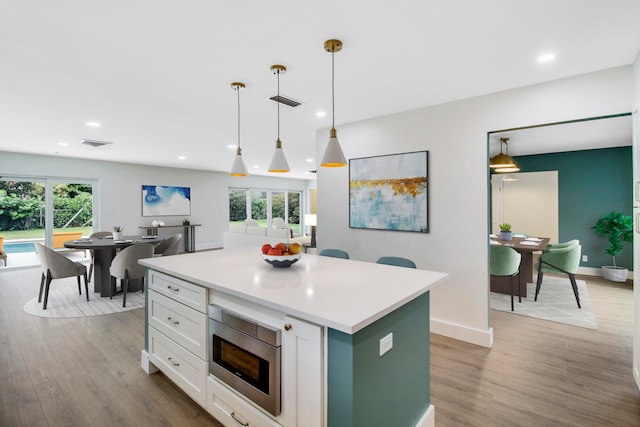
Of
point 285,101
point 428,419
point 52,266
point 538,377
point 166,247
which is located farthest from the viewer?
point 166,247

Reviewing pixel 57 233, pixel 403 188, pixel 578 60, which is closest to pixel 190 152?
pixel 57 233

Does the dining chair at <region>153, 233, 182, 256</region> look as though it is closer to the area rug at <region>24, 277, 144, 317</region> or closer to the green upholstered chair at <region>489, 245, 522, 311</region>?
the area rug at <region>24, 277, 144, 317</region>

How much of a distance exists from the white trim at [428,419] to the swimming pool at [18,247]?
8299mm

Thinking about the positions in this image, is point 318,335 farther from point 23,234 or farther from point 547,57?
point 23,234

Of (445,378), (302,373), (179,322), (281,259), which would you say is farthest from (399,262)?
(179,322)

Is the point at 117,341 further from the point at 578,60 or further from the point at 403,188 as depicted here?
the point at 578,60

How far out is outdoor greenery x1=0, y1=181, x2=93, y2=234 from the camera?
20.5 feet

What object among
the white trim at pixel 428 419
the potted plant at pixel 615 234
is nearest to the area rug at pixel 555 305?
the potted plant at pixel 615 234

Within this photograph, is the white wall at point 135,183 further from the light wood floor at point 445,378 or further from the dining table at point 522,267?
the dining table at point 522,267

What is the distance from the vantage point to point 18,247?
21.4 feet

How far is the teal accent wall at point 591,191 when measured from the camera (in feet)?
17.1

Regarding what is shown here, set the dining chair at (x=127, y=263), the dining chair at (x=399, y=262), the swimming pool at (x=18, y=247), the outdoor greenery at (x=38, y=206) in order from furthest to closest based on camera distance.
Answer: the swimming pool at (x=18, y=247) < the outdoor greenery at (x=38, y=206) < the dining chair at (x=127, y=263) < the dining chair at (x=399, y=262)

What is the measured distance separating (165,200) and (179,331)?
7.22 metres

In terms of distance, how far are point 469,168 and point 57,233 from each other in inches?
322
